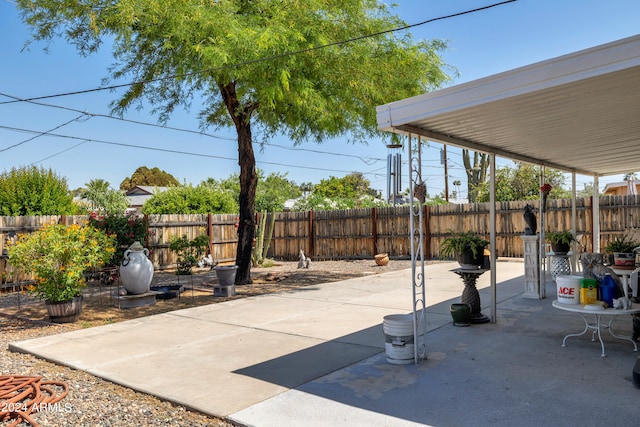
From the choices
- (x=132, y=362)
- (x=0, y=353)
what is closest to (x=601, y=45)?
(x=132, y=362)

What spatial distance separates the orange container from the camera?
4.33 meters

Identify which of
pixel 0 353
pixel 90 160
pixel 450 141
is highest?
pixel 90 160

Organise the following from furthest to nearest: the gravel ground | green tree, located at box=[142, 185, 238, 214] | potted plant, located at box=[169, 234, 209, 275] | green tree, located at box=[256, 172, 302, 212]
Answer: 1. green tree, located at box=[256, 172, 302, 212]
2. green tree, located at box=[142, 185, 238, 214]
3. potted plant, located at box=[169, 234, 209, 275]
4. the gravel ground

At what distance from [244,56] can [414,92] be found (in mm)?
3926

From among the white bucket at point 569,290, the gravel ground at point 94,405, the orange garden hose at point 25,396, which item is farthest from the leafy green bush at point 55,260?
the white bucket at point 569,290

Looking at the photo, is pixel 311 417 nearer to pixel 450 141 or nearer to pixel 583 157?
pixel 450 141

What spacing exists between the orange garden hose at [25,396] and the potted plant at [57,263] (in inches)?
102

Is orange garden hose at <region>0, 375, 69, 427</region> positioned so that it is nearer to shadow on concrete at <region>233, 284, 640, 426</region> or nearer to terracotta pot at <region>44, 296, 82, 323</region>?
shadow on concrete at <region>233, 284, 640, 426</region>

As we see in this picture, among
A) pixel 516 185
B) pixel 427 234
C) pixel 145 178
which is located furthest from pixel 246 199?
pixel 145 178

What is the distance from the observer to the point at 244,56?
761cm

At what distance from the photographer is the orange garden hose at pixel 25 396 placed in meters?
3.39

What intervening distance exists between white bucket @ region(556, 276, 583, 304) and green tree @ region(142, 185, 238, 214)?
16.6m

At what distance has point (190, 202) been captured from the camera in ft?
65.4

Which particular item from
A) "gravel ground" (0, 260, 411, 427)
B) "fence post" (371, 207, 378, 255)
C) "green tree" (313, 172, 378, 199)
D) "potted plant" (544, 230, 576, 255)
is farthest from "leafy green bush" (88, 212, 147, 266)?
"green tree" (313, 172, 378, 199)
